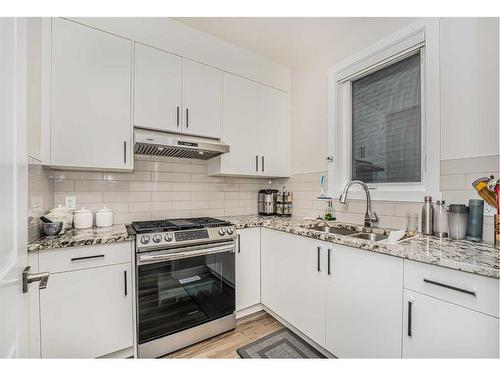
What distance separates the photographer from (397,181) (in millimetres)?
1890

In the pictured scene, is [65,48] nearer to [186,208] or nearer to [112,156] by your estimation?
[112,156]

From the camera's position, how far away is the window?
180cm

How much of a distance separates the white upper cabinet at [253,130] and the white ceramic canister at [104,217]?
955 mm

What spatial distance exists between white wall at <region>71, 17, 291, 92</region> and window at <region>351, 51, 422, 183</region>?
855 mm

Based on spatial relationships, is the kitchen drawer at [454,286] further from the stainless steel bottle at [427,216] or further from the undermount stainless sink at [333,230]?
the undermount stainless sink at [333,230]

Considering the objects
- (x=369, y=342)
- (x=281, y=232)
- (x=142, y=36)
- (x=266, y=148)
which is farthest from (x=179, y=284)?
(x=142, y=36)

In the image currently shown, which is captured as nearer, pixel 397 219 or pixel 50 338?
pixel 50 338

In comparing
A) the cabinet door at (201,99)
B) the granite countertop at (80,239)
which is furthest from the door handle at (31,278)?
the cabinet door at (201,99)

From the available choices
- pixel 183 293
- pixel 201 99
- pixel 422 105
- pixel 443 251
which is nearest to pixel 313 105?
pixel 422 105

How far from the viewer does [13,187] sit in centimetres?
58

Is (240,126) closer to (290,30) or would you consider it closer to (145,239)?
(290,30)

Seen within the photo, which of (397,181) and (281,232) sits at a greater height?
(397,181)
